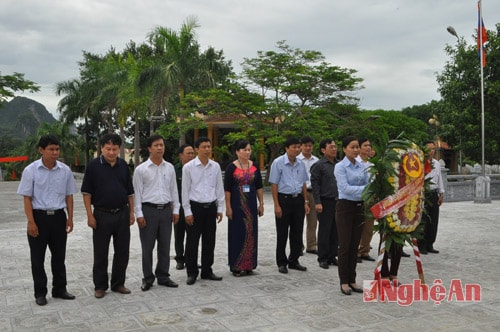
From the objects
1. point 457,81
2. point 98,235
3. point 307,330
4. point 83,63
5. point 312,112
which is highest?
point 83,63

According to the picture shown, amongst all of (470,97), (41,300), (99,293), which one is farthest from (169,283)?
(470,97)

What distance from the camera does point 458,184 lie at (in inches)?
669

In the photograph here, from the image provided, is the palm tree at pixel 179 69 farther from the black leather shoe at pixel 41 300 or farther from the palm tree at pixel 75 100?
the black leather shoe at pixel 41 300

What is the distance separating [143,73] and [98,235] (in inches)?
681

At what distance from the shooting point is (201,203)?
209 inches

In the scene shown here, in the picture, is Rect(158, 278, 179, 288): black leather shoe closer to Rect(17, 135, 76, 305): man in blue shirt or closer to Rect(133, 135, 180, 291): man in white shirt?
Rect(133, 135, 180, 291): man in white shirt

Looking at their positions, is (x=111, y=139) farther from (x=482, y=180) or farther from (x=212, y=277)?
(x=482, y=180)

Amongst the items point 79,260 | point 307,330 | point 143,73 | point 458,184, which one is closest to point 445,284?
point 307,330

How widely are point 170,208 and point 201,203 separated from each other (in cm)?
36

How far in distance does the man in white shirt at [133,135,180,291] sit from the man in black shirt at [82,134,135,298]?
0.17m

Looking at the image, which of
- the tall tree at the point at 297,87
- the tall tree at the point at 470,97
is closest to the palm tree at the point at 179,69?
the tall tree at the point at 297,87

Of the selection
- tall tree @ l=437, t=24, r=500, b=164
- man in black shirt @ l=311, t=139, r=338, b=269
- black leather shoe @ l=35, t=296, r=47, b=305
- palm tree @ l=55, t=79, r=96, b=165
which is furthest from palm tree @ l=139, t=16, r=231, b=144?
black leather shoe @ l=35, t=296, r=47, b=305

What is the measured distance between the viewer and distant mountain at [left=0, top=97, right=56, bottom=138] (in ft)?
297

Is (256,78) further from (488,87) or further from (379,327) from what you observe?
(379,327)
